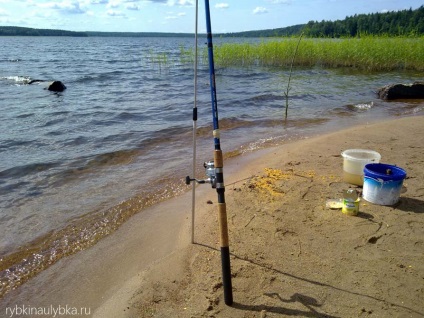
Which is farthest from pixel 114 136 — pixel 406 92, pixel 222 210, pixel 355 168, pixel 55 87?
pixel 406 92

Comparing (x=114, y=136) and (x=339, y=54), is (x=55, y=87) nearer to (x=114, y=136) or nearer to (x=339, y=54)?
(x=114, y=136)

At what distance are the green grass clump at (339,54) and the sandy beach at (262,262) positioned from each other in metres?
19.1

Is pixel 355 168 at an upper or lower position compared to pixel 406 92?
lower

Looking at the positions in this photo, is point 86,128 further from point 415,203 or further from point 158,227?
point 415,203

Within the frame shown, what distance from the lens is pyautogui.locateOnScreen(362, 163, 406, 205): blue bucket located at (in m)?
4.51

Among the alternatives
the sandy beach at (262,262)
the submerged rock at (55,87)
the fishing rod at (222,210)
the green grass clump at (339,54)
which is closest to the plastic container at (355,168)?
the sandy beach at (262,262)

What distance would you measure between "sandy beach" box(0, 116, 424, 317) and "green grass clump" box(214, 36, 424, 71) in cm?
1911

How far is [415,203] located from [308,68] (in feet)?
74.2

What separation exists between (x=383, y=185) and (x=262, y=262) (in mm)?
1961

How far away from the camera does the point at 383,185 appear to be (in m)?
4.55

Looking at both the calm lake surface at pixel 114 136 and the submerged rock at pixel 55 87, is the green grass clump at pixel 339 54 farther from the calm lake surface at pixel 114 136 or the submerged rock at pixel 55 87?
the submerged rock at pixel 55 87

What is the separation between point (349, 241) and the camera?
12.9 feet

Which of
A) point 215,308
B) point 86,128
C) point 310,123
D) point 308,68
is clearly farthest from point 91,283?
point 308,68

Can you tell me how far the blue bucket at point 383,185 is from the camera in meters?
4.51
